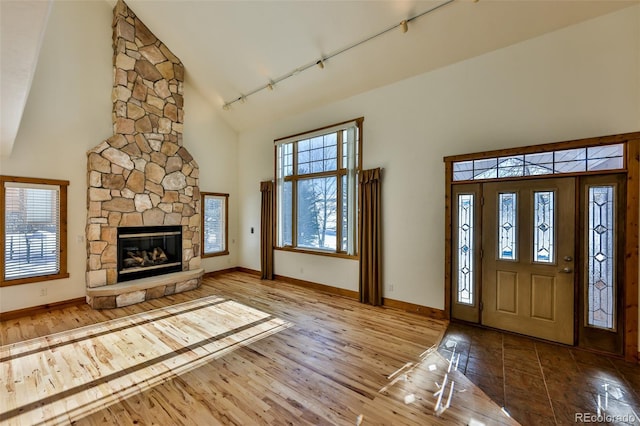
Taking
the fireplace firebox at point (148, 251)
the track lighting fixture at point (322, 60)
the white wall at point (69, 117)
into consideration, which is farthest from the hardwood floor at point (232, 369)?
the track lighting fixture at point (322, 60)

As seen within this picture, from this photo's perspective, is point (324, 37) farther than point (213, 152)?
No

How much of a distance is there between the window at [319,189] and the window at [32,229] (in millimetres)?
3667

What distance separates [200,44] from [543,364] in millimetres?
6753

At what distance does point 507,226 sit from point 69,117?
678 centimetres

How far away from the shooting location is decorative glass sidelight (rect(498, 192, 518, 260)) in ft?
11.1

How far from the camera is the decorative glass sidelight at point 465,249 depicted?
12.2 feet

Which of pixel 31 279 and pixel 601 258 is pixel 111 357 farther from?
pixel 601 258

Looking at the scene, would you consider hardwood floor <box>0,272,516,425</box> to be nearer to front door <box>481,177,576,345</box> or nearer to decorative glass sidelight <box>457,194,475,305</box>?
decorative glass sidelight <box>457,194,475,305</box>

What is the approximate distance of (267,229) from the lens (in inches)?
244

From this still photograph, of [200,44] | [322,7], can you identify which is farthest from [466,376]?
[200,44]

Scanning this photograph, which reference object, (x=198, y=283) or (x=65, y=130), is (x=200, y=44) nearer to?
(x=65, y=130)

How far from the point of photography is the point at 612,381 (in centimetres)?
247

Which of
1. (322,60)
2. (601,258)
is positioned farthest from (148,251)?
(601,258)

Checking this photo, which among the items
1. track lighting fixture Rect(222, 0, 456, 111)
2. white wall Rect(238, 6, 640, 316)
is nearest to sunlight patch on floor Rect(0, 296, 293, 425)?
white wall Rect(238, 6, 640, 316)
